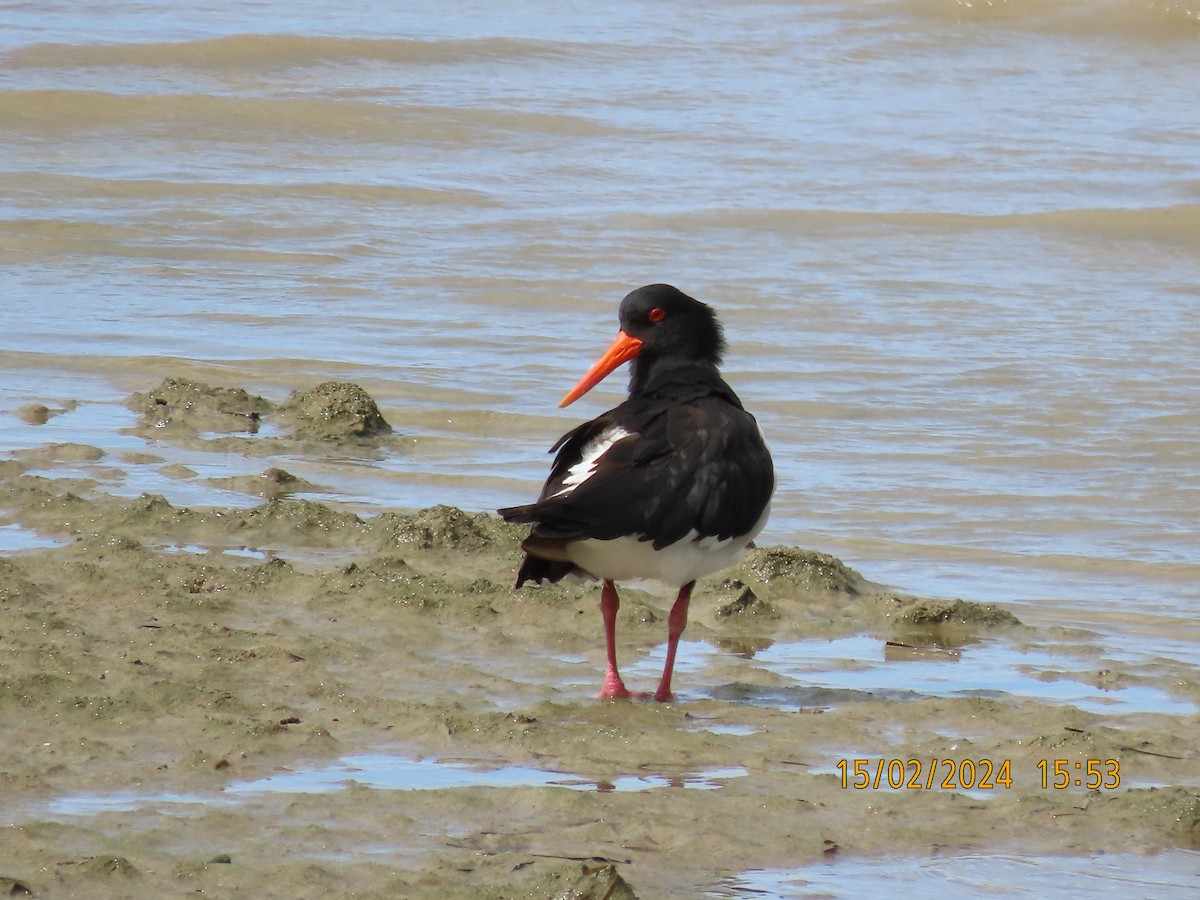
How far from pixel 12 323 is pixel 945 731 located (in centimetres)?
625

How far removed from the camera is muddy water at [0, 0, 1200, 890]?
6.53 meters

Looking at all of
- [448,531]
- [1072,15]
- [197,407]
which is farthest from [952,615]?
[1072,15]

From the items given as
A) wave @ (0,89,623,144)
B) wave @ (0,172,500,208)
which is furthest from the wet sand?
wave @ (0,89,623,144)

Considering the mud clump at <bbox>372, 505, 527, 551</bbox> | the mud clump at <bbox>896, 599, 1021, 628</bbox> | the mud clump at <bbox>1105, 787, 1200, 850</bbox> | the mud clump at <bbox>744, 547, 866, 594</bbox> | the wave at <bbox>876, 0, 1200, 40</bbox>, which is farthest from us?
the wave at <bbox>876, 0, 1200, 40</bbox>

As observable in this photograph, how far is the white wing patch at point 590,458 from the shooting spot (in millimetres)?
4664

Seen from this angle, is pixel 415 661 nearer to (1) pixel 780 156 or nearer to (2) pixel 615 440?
(2) pixel 615 440

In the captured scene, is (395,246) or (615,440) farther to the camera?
(395,246)

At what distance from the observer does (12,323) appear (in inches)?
354

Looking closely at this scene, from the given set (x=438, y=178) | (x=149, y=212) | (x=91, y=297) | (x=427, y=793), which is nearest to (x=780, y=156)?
(x=438, y=178)

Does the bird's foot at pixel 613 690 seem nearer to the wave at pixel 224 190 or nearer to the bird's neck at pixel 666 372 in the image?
the bird's neck at pixel 666 372

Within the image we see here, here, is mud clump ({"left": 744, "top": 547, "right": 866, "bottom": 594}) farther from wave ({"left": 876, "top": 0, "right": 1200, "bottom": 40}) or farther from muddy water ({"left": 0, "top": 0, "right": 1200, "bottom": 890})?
wave ({"left": 876, "top": 0, "right": 1200, "bottom": 40})

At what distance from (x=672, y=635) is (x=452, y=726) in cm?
91

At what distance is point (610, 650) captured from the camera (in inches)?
184

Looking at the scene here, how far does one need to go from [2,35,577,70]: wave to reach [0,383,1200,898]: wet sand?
11.9 meters
